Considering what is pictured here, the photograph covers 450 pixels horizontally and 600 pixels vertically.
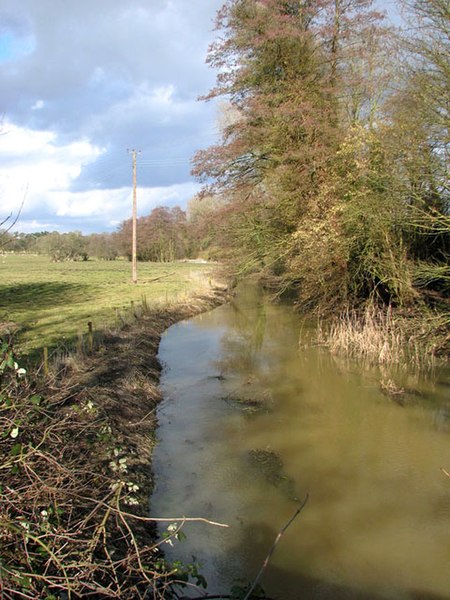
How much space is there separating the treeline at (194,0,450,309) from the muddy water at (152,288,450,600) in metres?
3.81

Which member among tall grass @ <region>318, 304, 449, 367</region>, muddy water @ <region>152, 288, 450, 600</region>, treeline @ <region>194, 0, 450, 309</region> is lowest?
muddy water @ <region>152, 288, 450, 600</region>

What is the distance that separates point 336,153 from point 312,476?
10155mm

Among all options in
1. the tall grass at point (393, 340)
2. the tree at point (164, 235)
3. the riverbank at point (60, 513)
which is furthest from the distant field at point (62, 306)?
the tree at point (164, 235)

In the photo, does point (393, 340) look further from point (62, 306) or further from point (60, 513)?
point (62, 306)

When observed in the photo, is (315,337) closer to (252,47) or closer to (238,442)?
(238,442)

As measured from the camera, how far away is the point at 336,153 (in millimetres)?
13758

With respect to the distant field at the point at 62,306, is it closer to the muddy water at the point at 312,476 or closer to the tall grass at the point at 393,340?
the muddy water at the point at 312,476

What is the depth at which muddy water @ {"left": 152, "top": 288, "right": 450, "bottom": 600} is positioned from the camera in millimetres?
4726

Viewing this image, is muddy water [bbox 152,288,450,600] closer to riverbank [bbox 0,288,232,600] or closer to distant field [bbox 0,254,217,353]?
riverbank [bbox 0,288,232,600]

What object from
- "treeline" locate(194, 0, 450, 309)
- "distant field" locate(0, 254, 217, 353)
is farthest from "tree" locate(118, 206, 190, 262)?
"treeline" locate(194, 0, 450, 309)

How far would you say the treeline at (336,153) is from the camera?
11.5 meters

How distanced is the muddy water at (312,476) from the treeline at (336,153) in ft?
12.5

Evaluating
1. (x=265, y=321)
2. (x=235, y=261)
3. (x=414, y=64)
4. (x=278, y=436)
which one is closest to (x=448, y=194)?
(x=414, y=64)

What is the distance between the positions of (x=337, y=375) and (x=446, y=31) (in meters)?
8.46
